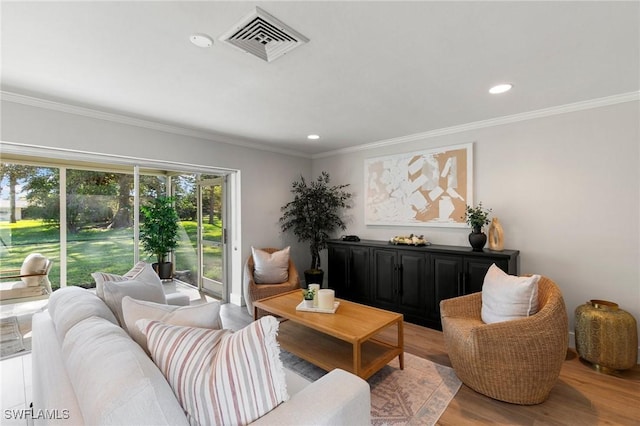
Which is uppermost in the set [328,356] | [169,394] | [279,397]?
[169,394]

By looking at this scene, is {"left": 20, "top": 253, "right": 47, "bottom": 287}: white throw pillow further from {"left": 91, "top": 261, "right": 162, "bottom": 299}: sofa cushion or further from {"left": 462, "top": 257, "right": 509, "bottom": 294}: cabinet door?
{"left": 462, "top": 257, "right": 509, "bottom": 294}: cabinet door

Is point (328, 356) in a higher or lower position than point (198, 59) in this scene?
lower

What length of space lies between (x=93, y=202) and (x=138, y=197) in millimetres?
447

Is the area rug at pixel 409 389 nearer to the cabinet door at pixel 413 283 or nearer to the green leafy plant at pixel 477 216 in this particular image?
the cabinet door at pixel 413 283

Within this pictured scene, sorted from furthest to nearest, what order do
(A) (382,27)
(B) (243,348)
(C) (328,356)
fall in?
(C) (328,356)
(A) (382,27)
(B) (243,348)

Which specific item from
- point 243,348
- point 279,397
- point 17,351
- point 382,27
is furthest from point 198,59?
point 17,351

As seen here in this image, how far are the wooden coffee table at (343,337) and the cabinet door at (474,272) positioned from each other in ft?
3.52

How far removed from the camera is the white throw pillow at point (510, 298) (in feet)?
7.05

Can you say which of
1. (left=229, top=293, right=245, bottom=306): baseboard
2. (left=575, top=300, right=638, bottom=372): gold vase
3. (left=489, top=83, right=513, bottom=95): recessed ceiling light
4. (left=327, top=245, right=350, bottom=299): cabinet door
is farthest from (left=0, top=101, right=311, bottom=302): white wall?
(left=575, top=300, right=638, bottom=372): gold vase

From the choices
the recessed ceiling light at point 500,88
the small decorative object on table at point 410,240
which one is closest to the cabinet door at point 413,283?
the small decorative object on table at point 410,240

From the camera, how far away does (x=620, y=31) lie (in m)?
1.69

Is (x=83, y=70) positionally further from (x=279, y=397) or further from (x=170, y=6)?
(x=279, y=397)

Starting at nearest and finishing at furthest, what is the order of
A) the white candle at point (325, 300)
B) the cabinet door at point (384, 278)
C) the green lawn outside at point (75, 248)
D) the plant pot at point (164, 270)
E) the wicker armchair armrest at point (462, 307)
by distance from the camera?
the wicker armchair armrest at point (462, 307)
the white candle at point (325, 300)
the green lawn outside at point (75, 248)
the cabinet door at point (384, 278)
the plant pot at point (164, 270)

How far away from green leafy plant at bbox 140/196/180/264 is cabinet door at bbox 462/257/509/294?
3.83 meters
